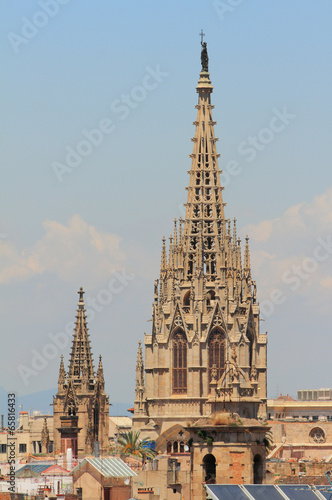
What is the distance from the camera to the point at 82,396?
178 m

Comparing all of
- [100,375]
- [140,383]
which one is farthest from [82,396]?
[140,383]

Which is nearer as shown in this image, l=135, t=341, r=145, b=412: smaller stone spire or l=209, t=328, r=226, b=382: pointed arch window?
l=209, t=328, r=226, b=382: pointed arch window

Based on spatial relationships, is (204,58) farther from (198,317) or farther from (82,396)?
(82,396)

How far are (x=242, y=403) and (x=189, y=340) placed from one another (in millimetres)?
83898

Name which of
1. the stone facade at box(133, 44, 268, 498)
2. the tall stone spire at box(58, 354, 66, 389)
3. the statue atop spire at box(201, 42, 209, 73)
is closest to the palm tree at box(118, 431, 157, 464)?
the stone facade at box(133, 44, 268, 498)

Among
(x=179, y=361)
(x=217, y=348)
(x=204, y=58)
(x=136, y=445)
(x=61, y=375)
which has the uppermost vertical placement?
(x=204, y=58)

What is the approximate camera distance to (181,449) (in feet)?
543

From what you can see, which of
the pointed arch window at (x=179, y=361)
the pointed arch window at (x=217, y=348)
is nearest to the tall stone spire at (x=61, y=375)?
the pointed arch window at (x=179, y=361)

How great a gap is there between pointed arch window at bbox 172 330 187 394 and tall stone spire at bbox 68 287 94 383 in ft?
35.8

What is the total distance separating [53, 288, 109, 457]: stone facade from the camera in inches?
6934

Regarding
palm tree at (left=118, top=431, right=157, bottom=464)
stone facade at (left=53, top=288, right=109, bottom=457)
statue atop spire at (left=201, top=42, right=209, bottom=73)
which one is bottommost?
palm tree at (left=118, top=431, right=157, bottom=464)

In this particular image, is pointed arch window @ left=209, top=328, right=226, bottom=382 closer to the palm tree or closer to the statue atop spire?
the palm tree

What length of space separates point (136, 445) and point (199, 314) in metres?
15.3

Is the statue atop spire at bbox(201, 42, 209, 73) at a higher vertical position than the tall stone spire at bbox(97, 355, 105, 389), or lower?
higher
